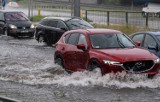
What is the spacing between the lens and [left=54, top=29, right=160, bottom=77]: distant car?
13961 millimetres

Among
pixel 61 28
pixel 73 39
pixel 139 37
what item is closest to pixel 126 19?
pixel 61 28

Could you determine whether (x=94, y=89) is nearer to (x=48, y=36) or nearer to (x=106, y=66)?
(x=106, y=66)

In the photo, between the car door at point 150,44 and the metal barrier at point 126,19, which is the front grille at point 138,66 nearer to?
the car door at point 150,44

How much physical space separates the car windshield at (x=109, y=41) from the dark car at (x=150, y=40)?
931 mm

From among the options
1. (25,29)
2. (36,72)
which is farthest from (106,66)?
(25,29)

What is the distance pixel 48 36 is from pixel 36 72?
390 inches

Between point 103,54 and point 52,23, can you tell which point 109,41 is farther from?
point 52,23

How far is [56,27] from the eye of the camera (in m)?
26.4

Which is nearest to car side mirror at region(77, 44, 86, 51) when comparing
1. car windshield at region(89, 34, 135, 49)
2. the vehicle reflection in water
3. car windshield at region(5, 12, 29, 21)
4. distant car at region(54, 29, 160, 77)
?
distant car at region(54, 29, 160, 77)

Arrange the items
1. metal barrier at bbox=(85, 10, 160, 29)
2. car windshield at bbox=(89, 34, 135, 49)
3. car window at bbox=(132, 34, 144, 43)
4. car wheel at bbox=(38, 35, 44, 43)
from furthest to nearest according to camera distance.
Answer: metal barrier at bbox=(85, 10, 160, 29), car wheel at bbox=(38, 35, 44, 43), car window at bbox=(132, 34, 144, 43), car windshield at bbox=(89, 34, 135, 49)

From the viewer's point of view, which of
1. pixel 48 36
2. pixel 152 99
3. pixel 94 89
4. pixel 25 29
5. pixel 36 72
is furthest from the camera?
pixel 25 29

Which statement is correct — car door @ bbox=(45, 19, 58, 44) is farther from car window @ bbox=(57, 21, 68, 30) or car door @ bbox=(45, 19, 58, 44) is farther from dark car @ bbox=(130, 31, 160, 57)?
dark car @ bbox=(130, 31, 160, 57)

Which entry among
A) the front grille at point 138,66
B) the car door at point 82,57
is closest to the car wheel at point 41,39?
the car door at point 82,57

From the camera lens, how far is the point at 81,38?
52.2 feet
